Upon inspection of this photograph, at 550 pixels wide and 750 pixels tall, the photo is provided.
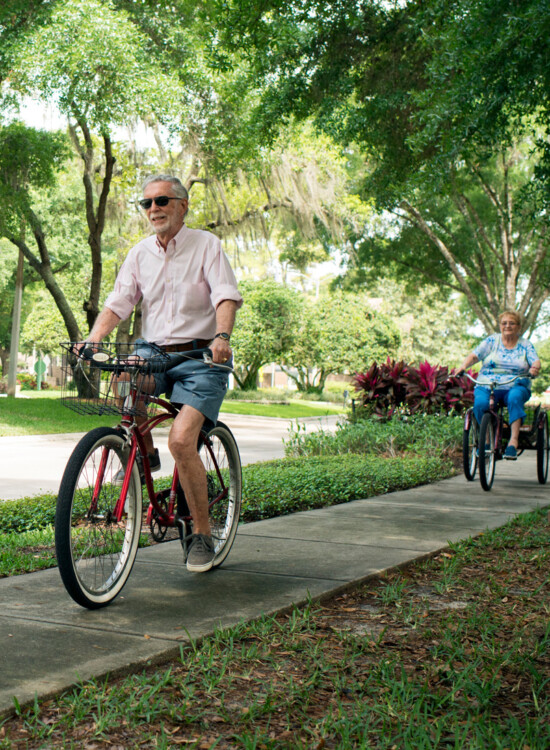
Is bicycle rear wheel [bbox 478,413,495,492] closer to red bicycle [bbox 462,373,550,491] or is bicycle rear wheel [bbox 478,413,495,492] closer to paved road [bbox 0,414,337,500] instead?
red bicycle [bbox 462,373,550,491]

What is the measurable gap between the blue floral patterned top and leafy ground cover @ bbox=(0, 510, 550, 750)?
211 inches

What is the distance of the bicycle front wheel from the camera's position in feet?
11.9

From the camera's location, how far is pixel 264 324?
38031mm

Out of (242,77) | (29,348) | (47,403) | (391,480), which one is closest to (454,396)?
(391,480)

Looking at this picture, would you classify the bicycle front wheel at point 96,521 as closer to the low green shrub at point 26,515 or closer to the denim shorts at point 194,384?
the denim shorts at point 194,384

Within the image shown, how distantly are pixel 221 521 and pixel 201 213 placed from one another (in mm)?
21099

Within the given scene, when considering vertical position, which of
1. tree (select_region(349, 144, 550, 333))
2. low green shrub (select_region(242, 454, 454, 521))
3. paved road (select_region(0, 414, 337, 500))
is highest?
tree (select_region(349, 144, 550, 333))

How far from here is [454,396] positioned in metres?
13.6

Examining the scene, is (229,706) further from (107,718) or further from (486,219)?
(486,219)

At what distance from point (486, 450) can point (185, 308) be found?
5.57m

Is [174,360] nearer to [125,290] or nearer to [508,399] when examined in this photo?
[125,290]

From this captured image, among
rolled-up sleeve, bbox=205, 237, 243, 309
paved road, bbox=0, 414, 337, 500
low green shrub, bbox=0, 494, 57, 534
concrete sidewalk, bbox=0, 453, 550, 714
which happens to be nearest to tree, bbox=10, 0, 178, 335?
paved road, bbox=0, 414, 337, 500

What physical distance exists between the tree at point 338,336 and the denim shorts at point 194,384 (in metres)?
35.7

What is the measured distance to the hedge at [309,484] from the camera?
6.97 metres
